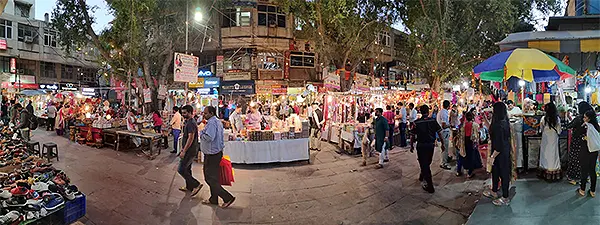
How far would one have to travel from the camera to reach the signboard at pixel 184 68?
27.9 ft

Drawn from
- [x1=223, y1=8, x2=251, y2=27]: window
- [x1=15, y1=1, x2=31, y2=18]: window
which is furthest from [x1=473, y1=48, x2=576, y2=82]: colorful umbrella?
[x1=15, y1=1, x2=31, y2=18]: window

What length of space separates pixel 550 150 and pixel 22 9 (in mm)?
45731

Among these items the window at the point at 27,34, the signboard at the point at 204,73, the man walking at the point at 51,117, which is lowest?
the man walking at the point at 51,117

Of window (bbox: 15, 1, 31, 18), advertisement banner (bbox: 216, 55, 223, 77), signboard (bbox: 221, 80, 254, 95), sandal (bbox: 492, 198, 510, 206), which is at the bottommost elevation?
sandal (bbox: 492, 198, 510, 206)

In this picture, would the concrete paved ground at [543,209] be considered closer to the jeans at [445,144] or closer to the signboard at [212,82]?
the jeans at [445,144]

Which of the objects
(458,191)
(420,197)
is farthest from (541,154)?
(420,197)

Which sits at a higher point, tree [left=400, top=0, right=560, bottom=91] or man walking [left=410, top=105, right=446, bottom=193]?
tree [left=400, top=0, right=560, bottom=91]

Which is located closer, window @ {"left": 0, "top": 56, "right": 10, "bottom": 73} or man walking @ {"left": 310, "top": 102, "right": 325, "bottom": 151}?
man walking @ {"left": 310, "top": 102, "right": 325, "bottom": 151}

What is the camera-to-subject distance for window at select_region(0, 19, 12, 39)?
102ft

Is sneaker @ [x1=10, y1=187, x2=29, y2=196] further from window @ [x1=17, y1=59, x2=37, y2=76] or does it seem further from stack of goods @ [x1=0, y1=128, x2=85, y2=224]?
window @ [x1=17, y1=59, x2=37, y2=76]

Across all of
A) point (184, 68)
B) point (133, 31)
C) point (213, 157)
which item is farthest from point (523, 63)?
point (133, 31)

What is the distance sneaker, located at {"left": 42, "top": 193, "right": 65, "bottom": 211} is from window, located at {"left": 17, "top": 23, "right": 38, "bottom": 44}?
3830 centimetres

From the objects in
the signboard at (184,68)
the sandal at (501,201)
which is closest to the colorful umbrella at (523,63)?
the sandal at (501,201)

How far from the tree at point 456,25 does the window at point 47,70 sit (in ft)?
122
